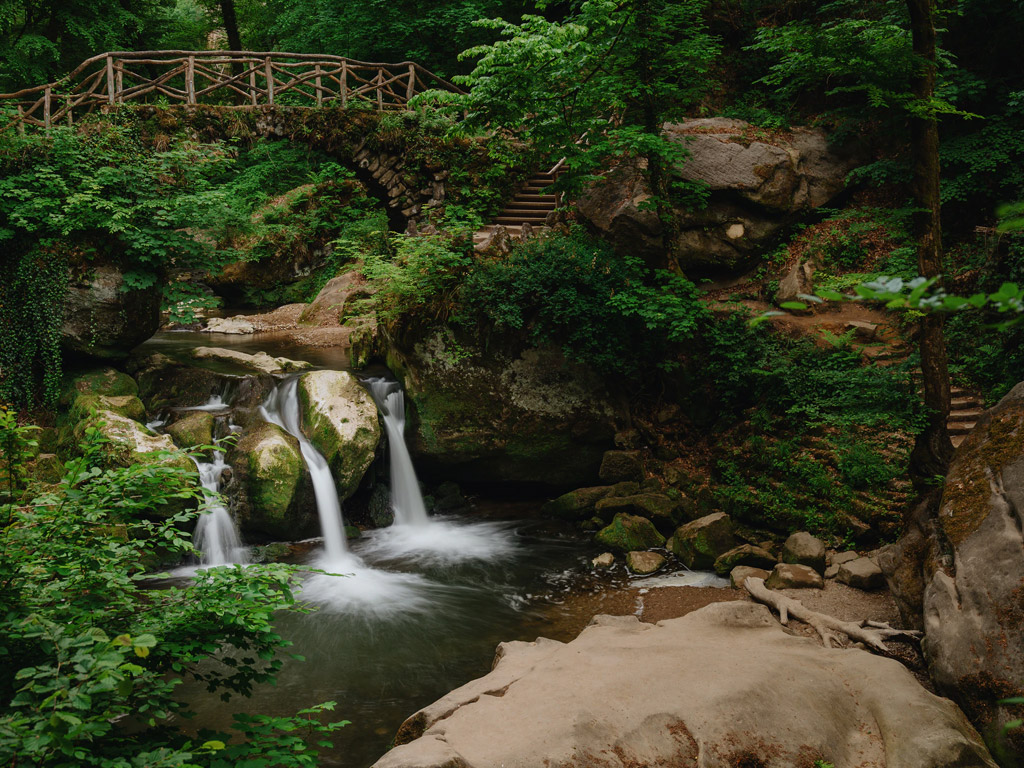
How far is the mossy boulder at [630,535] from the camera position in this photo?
8250mm

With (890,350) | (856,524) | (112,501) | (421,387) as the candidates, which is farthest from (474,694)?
(890,350)

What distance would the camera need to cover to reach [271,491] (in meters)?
8.34

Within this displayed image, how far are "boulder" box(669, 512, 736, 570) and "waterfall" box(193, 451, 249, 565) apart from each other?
17.8ft

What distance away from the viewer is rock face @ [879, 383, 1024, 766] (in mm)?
3926

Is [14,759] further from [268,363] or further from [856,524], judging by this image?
[268,363]

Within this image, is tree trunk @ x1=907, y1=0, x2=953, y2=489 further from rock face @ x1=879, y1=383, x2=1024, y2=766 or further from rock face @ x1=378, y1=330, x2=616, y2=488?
rock face @ x1=378, y1=330, x2=616, y2=488

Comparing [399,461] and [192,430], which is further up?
[192,430]

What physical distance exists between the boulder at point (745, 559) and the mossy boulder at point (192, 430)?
667 centimetres

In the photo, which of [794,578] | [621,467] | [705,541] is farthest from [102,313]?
[794,578]

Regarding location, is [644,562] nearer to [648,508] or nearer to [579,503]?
[648,508]

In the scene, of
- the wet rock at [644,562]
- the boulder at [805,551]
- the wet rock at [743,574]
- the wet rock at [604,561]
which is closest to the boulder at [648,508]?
the wet rock at [644,562]

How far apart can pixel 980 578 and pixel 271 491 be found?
7.43 metres

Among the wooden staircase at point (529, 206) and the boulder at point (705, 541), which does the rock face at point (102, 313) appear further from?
the boulder at point (705, 541)

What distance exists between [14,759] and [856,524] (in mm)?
7390
